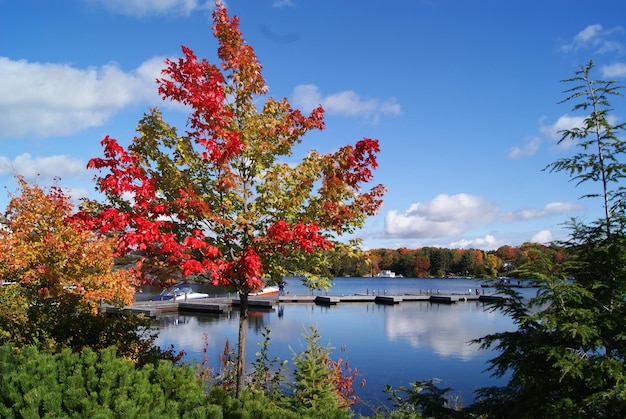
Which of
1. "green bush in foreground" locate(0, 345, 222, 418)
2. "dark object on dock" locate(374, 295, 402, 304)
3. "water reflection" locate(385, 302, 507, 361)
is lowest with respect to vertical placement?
"water reflection" locate(385, 302, 507, 361)

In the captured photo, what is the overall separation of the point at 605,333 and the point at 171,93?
815 cm

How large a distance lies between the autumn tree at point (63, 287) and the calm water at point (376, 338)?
4618mm

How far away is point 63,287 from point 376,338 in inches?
988

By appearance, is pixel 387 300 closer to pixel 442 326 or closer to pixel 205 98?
pixel 442 326

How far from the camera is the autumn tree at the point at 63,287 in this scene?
1025 centimetres

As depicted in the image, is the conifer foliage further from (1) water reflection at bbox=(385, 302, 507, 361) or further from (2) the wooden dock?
(2) the wooden dock

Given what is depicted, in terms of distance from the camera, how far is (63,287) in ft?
35.4

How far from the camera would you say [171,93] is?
29.2 ft

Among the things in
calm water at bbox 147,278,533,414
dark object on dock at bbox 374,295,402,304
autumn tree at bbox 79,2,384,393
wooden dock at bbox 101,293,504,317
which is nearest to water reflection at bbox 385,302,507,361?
calm water at bbox 147,278,533,414

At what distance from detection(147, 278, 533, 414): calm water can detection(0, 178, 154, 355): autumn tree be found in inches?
182

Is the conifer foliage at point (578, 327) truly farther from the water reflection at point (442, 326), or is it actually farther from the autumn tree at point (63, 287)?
the water reflection at point (442, 326)

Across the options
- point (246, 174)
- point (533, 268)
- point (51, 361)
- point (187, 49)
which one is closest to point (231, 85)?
point (187, 49)

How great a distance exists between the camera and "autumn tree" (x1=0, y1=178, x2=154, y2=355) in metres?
10.2

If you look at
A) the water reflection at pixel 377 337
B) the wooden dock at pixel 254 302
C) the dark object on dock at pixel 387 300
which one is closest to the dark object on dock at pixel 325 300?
the wooden dock at pixel 254 302
